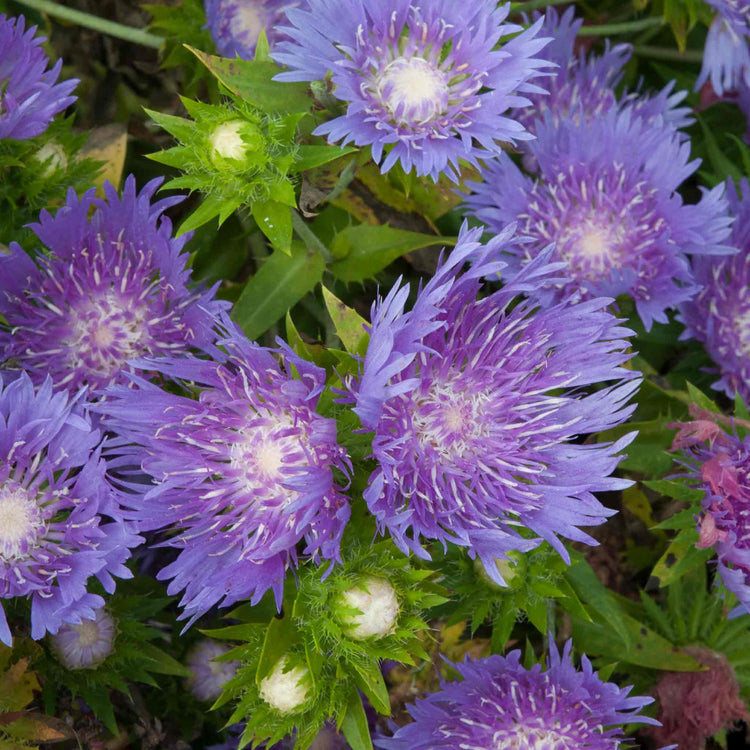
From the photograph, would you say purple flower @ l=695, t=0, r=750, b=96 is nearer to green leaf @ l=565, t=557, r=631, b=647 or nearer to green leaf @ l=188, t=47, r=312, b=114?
green leaf @ l=188, t=47, r=312, b=114

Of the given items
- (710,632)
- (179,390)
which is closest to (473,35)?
(179,390)

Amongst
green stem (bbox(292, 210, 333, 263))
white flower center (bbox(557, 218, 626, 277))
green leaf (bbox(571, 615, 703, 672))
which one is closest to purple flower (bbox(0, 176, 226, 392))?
green stem (bbox(292, 210, 333, 263))

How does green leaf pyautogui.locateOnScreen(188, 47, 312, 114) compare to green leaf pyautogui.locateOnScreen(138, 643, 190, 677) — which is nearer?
green leaf pyautogui.locateOnScreen(188, 47, 312, 114)

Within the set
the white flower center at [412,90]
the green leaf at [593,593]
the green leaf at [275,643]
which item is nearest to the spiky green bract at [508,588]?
the green leaf at [593,593]

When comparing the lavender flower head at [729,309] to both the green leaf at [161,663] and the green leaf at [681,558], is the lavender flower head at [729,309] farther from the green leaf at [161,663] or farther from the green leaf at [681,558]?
the green leaf at [161,663]

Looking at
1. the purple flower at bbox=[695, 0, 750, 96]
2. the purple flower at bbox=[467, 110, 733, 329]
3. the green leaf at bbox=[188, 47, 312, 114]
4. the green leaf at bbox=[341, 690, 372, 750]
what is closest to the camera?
the green leaf at bbox=[341, 690, 372, 750]

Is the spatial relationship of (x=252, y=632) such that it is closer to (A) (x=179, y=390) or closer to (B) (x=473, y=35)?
(A) (x=179, y=390)
